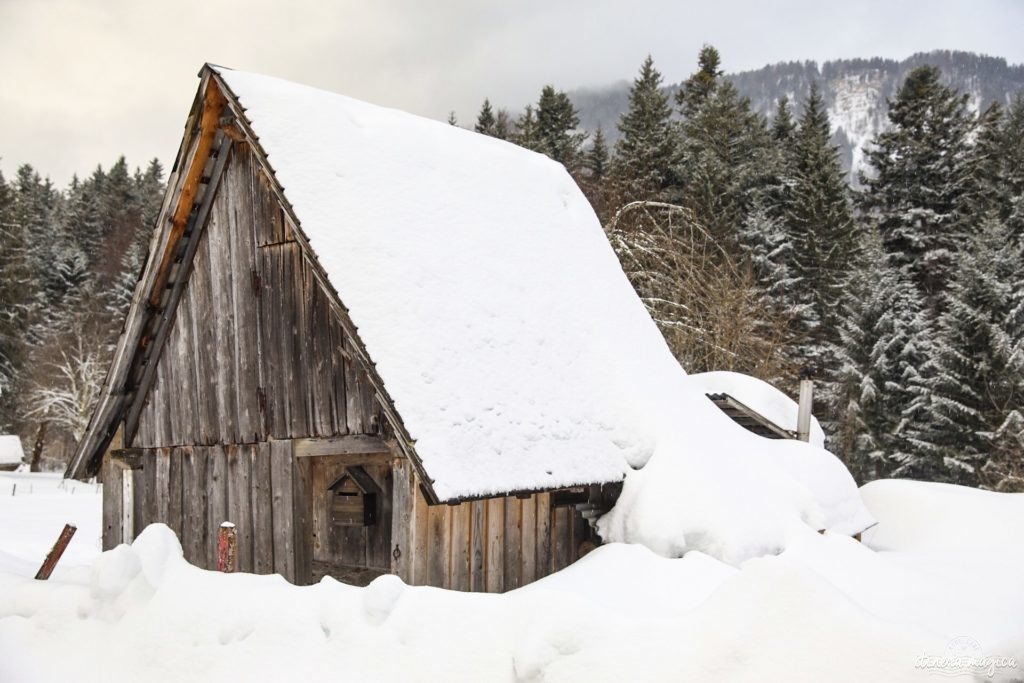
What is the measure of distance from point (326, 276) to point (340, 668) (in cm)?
362

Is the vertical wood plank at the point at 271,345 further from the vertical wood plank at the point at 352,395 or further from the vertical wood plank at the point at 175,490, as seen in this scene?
the vertical wood plank at the point at 175,490

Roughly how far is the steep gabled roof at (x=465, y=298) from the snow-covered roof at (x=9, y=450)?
32997 mm

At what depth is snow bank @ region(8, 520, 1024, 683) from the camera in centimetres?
381

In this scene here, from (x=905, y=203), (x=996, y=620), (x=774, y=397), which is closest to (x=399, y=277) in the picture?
(x=996, y=620)

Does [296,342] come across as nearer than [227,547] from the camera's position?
No

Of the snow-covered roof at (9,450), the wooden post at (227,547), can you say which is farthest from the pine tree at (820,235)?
the snow-covered roof at (9,450)

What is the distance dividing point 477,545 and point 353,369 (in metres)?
2.07

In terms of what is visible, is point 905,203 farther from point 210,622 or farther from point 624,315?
point 210,622

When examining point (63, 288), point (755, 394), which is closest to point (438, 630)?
point (755, 394)

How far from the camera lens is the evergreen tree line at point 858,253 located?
25422 mm

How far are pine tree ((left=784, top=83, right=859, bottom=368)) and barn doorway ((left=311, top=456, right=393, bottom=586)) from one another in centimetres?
2886

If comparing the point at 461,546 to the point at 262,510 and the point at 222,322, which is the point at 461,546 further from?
the point at 222,322

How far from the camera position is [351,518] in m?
7.84

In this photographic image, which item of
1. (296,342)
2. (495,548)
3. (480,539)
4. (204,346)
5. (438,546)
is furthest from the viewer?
(204,346)
